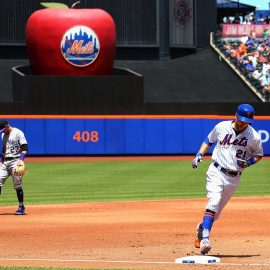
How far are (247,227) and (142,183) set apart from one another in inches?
460

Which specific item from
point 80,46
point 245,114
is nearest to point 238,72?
point 80,46

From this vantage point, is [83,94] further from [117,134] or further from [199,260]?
[199,260]

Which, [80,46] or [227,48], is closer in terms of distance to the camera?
[80,46]

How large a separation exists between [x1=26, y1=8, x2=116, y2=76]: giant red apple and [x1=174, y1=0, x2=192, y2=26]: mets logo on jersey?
475 inches

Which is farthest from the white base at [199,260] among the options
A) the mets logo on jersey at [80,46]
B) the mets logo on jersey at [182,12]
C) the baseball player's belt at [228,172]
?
the mets logo on jersey at [182,12]

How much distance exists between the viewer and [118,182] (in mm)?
27125

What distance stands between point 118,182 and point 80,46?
59.9 feet

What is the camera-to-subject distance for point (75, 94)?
1694 inches

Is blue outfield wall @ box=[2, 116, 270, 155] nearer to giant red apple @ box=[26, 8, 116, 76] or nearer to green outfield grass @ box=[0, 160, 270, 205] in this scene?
green outfield grass @ box=[0, 160, 270, 205]

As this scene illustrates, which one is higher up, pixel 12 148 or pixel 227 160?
pixel 227 160

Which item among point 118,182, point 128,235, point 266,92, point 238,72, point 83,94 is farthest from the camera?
point 238,72

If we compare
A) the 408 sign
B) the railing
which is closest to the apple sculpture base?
the 408 sign

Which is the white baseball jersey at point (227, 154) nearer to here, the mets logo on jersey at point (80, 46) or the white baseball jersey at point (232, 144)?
the white baseball jersey at point (232, 144)

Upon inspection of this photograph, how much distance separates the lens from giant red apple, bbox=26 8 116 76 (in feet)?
144
